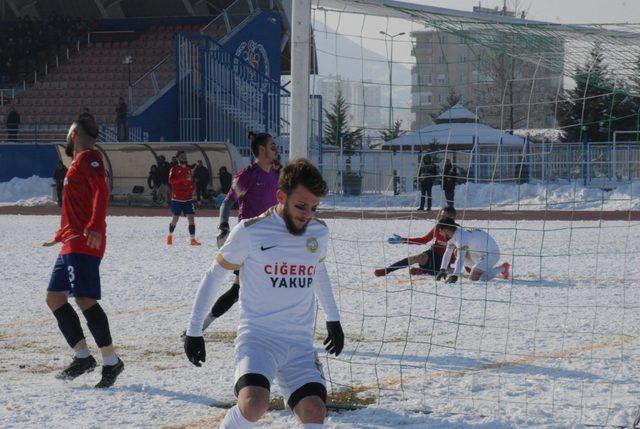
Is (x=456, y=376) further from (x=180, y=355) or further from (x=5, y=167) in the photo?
(x=5, y=167)

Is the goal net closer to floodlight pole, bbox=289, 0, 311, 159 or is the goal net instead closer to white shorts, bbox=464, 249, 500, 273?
floodlight pole, bbox=289, 0, 311, 159

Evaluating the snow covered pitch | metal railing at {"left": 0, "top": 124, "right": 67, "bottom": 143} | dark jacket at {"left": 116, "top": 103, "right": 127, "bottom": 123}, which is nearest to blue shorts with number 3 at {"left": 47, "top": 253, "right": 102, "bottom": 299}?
the snow covered pitch

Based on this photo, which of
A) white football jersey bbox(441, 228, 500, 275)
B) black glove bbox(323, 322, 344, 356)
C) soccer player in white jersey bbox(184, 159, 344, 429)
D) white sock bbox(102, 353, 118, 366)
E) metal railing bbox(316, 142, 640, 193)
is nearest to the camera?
soccer player in white jersey bbox(184, 159, 344, 429)

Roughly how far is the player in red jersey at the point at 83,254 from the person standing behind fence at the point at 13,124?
3240 cm

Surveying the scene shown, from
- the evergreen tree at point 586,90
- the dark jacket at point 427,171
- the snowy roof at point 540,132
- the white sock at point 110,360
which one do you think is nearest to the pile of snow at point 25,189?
the dark jacket at point 427,171

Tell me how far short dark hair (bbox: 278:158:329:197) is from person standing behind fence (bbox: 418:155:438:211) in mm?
5821

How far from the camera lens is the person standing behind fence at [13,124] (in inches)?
1485

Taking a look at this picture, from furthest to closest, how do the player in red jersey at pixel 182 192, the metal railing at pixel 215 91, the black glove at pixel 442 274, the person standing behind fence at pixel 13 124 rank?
the person standing behind fence at pixel 13 124
the metal railing at pixel 215 91
the player in red jersey at pixel 182 192
the black glove at pixel 442 274

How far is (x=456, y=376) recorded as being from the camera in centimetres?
696

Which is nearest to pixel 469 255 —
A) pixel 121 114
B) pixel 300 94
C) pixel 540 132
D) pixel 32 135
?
pixel 540 132

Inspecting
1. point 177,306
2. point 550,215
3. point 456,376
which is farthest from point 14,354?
point 550,215

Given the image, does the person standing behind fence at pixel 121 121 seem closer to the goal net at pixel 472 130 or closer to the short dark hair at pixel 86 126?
the goal net at pixel 472 130

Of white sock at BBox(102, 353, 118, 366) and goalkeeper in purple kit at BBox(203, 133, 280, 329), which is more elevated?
goalkeeper in purple kit at BBox(203, 133, 280, 329)

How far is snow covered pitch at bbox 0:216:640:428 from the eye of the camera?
235 inches
